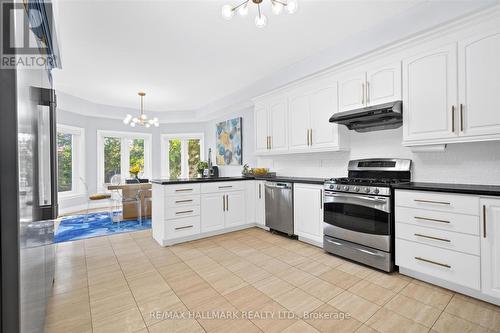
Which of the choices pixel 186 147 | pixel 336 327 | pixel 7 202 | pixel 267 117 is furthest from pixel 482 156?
pixel 186 147

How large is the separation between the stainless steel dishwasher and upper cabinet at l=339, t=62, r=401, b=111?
139cm

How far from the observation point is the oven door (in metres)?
2.41

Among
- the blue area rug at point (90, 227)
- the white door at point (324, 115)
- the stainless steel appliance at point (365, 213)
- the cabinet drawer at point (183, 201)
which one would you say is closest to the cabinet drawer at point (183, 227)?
the cabinet drawer at point (183, 201)

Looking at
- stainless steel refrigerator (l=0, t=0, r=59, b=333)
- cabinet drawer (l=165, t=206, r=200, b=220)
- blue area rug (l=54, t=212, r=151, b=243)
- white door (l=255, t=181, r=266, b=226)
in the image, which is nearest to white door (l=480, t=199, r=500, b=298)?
white door (l=255, t=181, r=266, b=226)

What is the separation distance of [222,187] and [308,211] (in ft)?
4.61

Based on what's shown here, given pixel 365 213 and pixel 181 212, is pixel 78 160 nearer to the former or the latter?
pixel 181 212

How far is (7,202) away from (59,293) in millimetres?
1885

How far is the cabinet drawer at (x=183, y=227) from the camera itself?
11.0ft

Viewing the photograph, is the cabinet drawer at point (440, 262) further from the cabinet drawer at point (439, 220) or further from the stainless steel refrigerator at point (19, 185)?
the stainless steel refrigerator at point (19, 185)

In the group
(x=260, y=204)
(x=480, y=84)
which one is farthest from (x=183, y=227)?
(x=480, y=84)

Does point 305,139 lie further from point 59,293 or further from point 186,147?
point 186,147

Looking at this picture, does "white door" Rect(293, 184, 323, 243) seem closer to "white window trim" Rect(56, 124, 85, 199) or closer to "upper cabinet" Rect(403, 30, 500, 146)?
"upper cabinet" Rect(403, 30, 500, 146)

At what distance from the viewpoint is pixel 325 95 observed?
3.28m

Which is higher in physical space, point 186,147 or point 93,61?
point 93,61
